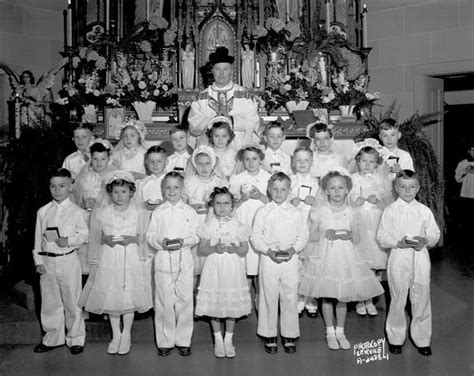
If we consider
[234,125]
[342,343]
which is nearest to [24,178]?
[234,125]

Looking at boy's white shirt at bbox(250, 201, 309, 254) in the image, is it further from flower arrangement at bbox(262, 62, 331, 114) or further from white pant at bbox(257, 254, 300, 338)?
flower arrangement at bbox(262, 62, 331, 114)

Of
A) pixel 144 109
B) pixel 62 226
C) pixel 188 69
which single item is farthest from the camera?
pixel 188 69

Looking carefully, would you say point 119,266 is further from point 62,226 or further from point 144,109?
point 144,109

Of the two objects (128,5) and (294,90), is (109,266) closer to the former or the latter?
(294,90)

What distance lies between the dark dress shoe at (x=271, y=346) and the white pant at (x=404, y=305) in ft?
3.14

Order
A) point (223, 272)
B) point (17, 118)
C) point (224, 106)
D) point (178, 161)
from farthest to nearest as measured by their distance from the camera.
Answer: point (17, 118) → point (224, 106) → point (178, 161) → point (223, 272)

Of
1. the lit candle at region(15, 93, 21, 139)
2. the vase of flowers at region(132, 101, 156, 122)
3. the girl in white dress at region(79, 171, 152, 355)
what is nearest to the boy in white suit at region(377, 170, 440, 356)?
the girl in white dress at region(79, 171, 152, 355)

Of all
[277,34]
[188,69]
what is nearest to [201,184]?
[188,69]

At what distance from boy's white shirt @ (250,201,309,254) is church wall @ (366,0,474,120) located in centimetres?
512

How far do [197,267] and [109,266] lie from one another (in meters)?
0.85

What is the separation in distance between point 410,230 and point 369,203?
2.27 feet

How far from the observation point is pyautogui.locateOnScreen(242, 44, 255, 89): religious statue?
782 cm

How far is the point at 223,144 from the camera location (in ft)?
18.4

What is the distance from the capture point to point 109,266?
4637 mm
